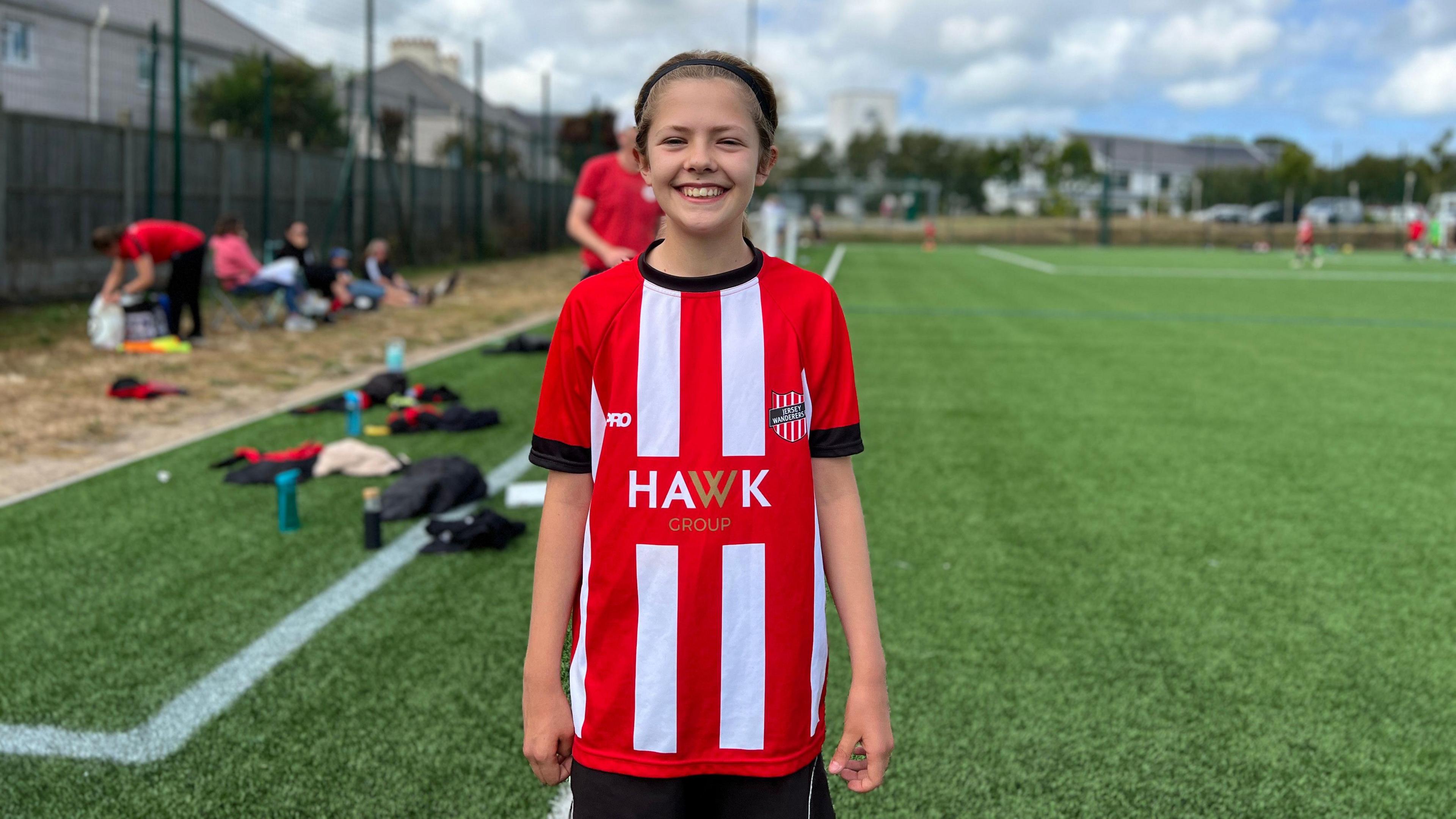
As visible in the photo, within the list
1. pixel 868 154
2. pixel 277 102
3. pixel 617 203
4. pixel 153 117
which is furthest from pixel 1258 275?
pixel 868 154

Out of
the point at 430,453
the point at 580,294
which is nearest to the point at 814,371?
the point at 580,294

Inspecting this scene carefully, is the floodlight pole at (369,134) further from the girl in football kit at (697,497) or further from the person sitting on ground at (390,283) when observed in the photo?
the girl in football kit at (697,497)

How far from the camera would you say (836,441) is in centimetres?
173

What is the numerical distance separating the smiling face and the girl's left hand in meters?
0.71

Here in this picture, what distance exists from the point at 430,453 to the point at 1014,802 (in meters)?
4.95

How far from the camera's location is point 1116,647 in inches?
163

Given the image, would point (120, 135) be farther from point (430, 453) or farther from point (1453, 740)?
point (1453, 740)

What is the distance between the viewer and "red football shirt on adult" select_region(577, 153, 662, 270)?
7.08m

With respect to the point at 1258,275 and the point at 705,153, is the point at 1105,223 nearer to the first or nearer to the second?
the point at 1258,275

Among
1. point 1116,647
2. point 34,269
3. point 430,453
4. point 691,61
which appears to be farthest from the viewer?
point 34,269

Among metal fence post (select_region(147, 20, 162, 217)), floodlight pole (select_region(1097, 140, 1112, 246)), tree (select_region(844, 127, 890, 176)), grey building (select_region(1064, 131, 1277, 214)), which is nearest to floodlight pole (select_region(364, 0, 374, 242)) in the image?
metal fence post (select_region(147, 20, 162, 217))

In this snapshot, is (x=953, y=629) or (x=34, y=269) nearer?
(x=953, y=629)

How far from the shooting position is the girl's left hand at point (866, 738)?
1.71 m

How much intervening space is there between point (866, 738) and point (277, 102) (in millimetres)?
17987
